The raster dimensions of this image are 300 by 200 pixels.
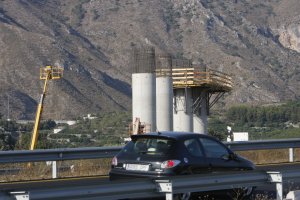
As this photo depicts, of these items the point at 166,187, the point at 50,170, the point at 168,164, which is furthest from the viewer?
the point at 50,170

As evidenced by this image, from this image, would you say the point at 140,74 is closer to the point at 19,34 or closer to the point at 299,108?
the point at 299,108

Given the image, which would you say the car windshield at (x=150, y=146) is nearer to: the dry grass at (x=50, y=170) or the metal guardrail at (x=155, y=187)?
the metal guardrail at (x=155, y=187)

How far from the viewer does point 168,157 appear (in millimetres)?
14016

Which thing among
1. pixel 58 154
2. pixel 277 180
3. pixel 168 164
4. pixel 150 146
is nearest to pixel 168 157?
pixel 168 164

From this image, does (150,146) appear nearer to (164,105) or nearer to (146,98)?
(146,98)

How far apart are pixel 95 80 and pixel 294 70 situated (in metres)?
63.9

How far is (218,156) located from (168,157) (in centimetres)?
136

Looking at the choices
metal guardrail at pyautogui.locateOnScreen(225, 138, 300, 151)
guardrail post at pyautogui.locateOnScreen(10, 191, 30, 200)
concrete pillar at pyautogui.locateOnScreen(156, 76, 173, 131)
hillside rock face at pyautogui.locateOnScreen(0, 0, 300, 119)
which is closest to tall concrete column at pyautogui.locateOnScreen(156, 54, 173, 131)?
concrete pillar at pyautogui.locateOnScreen(156, 76, 173, 131)

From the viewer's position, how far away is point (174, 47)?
194 m

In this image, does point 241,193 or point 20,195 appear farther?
point 241,193

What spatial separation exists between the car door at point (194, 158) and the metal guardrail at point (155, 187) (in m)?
1.19

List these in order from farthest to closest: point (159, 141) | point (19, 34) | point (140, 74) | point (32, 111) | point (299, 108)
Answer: point (19, 34) → point (32, 111) → point (299, 108) → point (140, 74) → point (159, 141)

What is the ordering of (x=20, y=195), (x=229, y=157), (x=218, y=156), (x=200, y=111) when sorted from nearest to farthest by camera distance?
(x=20, y=195)
(x=218, y=156)
(x=229, y=157)
(x=200, y=111)

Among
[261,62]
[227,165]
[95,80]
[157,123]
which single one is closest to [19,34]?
[95,80]
